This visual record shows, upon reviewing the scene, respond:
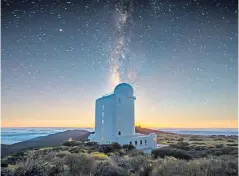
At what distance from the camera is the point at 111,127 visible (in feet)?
55.3

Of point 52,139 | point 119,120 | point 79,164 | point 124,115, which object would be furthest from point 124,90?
point 52,139

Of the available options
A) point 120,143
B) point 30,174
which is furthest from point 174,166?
point 120,143

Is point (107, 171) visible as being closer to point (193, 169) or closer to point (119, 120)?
point (193, 169)

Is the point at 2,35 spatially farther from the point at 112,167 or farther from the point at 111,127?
the point at 111,127

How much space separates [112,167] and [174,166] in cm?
140

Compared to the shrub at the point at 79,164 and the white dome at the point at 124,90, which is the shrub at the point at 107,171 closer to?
the shrub at the point at 79,164

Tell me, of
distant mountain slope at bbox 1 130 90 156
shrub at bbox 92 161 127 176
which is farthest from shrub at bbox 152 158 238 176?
distant mountain slope at bbox 1 130 90 156

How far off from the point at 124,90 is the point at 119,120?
2484mm

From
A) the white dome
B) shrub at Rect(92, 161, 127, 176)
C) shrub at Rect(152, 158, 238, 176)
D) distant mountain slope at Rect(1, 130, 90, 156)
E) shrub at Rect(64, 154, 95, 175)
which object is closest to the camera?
shrub at Rect(152, 158, 238, 176)

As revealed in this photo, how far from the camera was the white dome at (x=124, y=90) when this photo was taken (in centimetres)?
1772

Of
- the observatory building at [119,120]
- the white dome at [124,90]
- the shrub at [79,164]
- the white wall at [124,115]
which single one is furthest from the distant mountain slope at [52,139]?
the shrub at [79,164]

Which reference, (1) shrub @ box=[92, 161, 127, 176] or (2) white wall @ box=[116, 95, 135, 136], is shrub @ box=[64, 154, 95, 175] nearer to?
(1) shrub @ box=[92, 161, 127, 176]

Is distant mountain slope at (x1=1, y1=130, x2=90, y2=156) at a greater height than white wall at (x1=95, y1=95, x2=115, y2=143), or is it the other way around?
white wall at (x1=95, y1=95, x2=115, y2=143)

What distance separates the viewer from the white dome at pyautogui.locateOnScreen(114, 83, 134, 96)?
17722 mm
